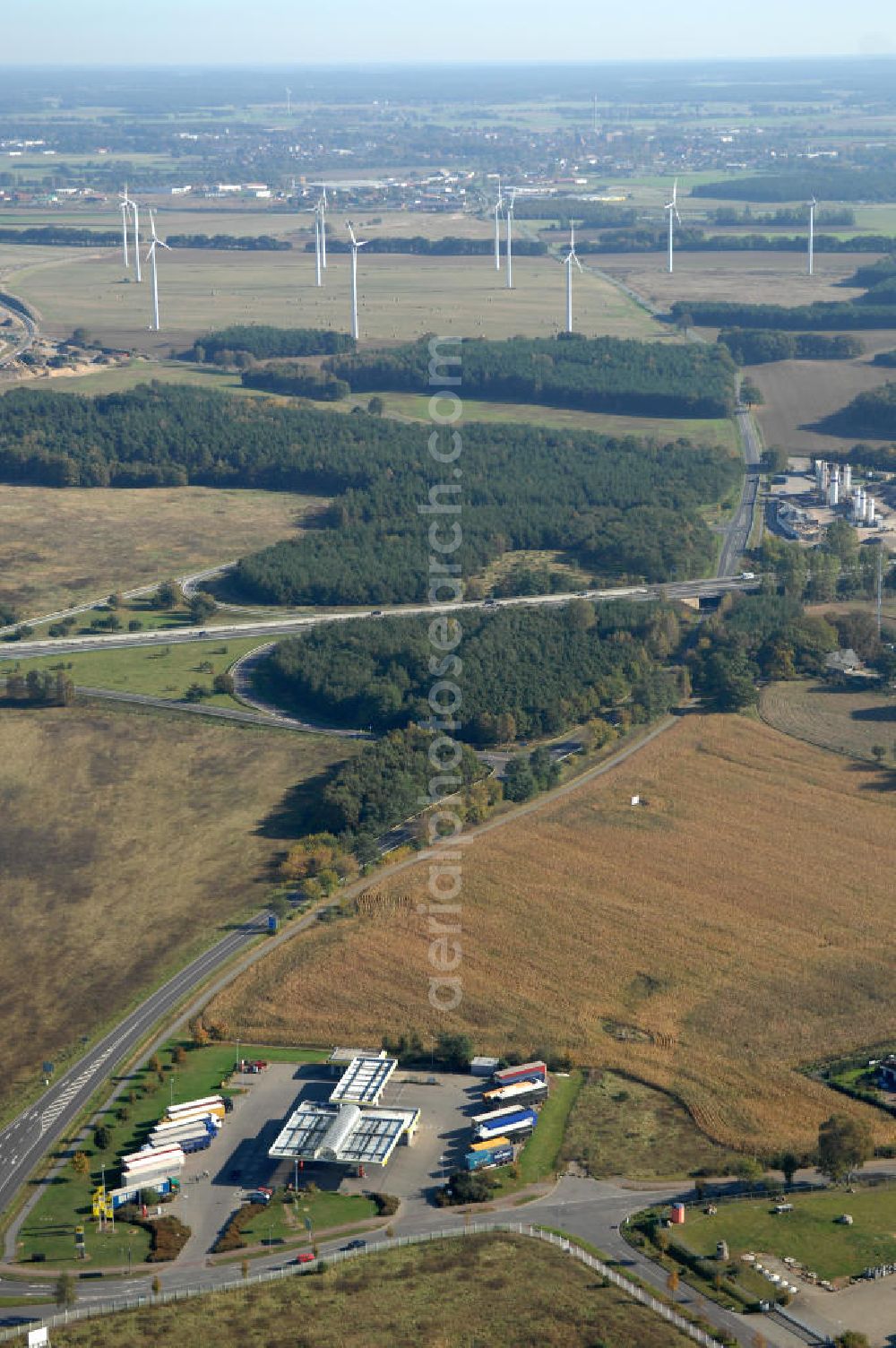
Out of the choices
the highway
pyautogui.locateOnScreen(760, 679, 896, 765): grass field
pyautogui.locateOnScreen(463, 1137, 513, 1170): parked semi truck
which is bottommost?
pyautogui.locateOnScreen(463, 1137, 513, 1170): parked semi truck

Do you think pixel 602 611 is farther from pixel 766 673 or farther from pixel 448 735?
pixel 448 735

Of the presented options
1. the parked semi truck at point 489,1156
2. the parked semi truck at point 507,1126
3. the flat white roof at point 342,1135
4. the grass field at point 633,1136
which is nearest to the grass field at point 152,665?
the flat white roof at point 342,1135

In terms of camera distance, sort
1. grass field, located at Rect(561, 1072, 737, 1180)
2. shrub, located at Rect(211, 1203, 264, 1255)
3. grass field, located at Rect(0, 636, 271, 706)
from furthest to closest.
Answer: grass field, located at Rect(0, 636, 271, 706)
grass field, located at Rect(561, 1072, 737, 1180)
shrub, located at Rect(211, 1203, 264, 1255)

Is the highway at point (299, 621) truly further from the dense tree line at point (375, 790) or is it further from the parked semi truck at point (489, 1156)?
the parked semi truck at point (489, 1156)

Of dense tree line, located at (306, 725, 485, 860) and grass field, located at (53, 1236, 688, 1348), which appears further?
dense tree line, located at (306, 725, 485, 860)

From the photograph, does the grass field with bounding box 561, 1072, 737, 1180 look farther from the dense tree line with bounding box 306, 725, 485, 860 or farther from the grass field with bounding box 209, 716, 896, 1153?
the dense tree line with bounding box 306, 725, 485, 860

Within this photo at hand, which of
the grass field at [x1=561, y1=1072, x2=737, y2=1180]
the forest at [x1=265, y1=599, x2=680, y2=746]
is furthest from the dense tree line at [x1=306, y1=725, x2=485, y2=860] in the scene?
the grass field at [x1=561, y1=1072, x2=737, y2=1180]
